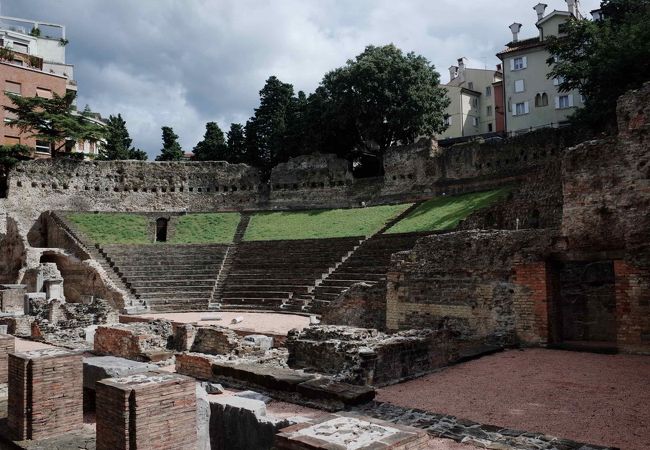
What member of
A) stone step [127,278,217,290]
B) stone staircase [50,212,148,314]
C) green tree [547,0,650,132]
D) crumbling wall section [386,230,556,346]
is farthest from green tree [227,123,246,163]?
crumbling wall section [386,230,556,346]

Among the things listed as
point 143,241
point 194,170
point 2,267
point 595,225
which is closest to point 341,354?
point 595,225

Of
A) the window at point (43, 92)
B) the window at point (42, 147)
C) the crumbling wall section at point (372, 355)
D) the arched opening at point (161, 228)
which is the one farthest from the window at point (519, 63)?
the window at point (42, 147)

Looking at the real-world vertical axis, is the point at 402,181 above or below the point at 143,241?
above

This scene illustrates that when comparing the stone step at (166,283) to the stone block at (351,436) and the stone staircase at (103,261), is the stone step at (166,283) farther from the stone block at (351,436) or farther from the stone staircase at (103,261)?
the stone block at (351,436)

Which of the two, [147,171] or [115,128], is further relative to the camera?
[115,128]

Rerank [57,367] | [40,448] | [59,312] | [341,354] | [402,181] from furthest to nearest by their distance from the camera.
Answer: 1. [402,181]
2. [59,312]
3. [341,354]
4. [57,367]
5. [40,448]

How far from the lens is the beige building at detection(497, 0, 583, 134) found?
43594mm

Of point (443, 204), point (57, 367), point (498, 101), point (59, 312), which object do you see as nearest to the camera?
point (57, 367)

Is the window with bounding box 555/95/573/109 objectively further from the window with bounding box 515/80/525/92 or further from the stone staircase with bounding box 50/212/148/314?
the stone staircase with bounding box 50/212/148/314

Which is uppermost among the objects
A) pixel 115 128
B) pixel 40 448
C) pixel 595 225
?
pixel 115 128

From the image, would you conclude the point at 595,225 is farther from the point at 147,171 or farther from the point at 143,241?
the point at 147,171

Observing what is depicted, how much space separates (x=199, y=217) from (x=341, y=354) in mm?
30480

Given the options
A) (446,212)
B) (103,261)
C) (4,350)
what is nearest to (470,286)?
(4,350)

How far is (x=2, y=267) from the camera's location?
1249 inches
